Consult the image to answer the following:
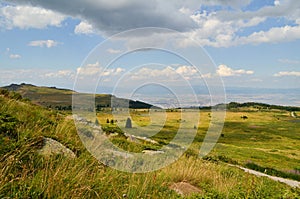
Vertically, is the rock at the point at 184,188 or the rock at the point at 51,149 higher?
the rock at the point at 51,149

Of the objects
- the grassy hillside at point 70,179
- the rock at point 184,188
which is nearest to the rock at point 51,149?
the grassy hillside at point 70,179

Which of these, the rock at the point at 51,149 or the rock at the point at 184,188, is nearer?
the rock at the point at 51,149

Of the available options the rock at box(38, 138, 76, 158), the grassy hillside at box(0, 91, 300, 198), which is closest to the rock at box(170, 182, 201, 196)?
the grassy hillside at box(0, 91, 300, 198)

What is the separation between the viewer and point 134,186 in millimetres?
6590

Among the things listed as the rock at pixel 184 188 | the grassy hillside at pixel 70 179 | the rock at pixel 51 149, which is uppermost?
the rock at pixel 51 149

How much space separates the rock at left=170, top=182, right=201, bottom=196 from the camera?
24.9ft

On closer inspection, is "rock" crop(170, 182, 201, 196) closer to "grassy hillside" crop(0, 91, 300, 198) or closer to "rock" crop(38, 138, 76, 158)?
"grassy hillside" crop(0, 91, 300, 198)

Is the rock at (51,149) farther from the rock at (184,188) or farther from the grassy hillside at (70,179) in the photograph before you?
the rock at (184,188)

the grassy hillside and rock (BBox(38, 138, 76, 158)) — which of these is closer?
the grassy hillside

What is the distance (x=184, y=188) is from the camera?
25.9 ft

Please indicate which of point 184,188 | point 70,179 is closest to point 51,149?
point 70,179

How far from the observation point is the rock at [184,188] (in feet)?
24.9

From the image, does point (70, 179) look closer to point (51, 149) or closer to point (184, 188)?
point (51, 149)

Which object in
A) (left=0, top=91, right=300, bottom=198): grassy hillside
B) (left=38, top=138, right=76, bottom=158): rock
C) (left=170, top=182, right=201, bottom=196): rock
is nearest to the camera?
(left=0, top=91, right=300, bottom=198): grassy hillside
